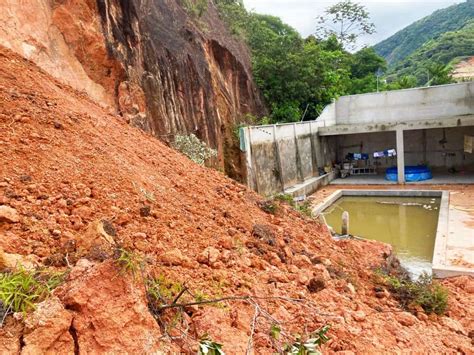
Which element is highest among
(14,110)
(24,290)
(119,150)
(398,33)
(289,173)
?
(398,33)

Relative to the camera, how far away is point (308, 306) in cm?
297

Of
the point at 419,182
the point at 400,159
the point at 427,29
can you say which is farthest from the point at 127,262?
the point at 427,29

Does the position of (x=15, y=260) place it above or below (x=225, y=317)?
above

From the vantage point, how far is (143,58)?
29.2 feet

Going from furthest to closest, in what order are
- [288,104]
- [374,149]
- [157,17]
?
[374,149]
[288,104]
[157,17]

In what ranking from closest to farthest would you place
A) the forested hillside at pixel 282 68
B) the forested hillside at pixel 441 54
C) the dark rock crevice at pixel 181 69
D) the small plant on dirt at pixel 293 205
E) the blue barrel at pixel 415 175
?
the small plant on dirt at pixel 293 205
the dark rock crevice at pixel 181 69
the blue barrel at pixel 415 175
the forested hillside at pixel 282 68
the forested hillside at pixel 441 54

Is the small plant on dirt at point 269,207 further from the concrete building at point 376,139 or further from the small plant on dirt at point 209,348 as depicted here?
the concrete building at point 376,139

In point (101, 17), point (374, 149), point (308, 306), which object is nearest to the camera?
point (308, 306)

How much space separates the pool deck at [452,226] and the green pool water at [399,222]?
1.29ft

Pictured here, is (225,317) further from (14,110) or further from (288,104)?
(288,104)

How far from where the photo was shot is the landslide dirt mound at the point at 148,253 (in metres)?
2.00

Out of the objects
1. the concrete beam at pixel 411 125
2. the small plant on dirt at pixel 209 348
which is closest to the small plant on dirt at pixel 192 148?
the small plant on dirt at pixel 209 348

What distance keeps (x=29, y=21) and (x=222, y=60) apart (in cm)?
897

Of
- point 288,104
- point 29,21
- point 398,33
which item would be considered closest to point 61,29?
point 29,21
